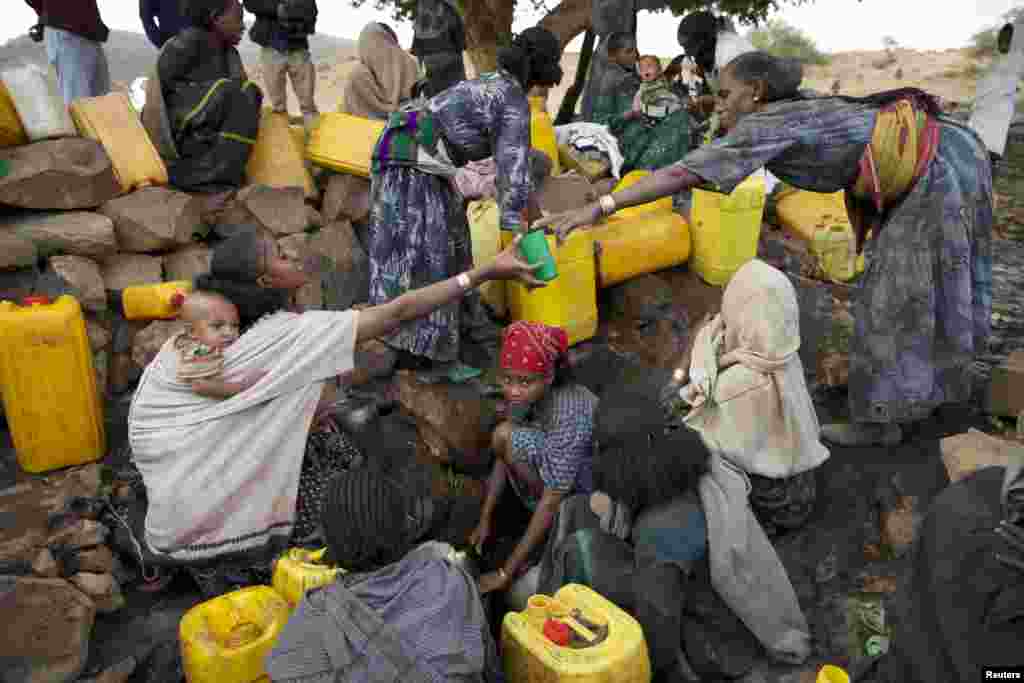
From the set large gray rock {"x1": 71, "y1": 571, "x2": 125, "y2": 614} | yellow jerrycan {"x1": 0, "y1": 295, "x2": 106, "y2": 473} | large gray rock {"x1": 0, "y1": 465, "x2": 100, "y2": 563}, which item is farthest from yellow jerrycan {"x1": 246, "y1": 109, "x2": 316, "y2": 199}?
large gray rock {"x1": 71, "y1": 571, "x2": 125, "y2": 614}

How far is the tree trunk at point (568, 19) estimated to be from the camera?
905 cm

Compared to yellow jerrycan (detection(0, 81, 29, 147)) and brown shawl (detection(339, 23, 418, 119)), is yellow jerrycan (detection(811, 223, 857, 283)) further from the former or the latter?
yellow jerrycan (detection(0, 81, 29, 147))

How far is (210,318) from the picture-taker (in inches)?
114

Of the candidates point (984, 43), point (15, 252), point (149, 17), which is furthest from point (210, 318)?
point (984, 43)

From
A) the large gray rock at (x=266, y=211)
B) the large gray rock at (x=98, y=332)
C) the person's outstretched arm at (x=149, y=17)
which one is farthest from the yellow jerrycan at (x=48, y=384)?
the person's outstretched arm at (x=149, y=17)

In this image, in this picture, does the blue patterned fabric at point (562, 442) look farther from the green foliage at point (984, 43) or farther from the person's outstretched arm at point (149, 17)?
the green foliage at point (984, 43)

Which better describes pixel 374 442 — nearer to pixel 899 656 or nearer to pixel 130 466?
pixel 130 466

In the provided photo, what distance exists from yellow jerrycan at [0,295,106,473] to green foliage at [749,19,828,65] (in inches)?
991

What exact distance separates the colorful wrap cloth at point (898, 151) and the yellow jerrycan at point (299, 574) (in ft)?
7.87

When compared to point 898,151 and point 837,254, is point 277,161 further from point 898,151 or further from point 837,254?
point 837,254

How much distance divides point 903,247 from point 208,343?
2.65 meters

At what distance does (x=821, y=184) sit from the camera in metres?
3.25

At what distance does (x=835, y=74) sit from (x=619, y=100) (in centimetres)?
1963

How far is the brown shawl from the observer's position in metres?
5.91
